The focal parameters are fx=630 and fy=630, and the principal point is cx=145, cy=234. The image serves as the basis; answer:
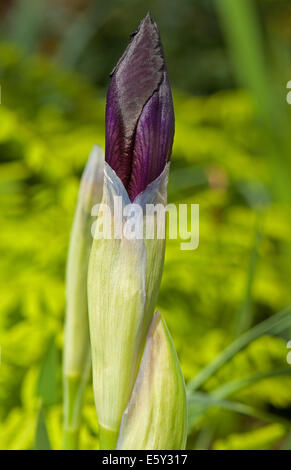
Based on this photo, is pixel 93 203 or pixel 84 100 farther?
pixel 84 100

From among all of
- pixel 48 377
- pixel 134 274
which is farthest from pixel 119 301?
pixel 48 377

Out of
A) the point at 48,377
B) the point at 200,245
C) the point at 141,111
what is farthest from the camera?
the point at 200,245

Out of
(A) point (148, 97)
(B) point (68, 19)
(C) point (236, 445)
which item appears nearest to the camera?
(A) point (148, 97)

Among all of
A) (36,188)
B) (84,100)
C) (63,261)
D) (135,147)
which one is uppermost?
(84,100)

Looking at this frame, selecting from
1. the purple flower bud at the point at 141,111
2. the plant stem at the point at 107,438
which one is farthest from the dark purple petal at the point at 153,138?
the plant stem at the point at 107,438

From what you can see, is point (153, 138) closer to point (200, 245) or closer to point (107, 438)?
point (107, 438)
